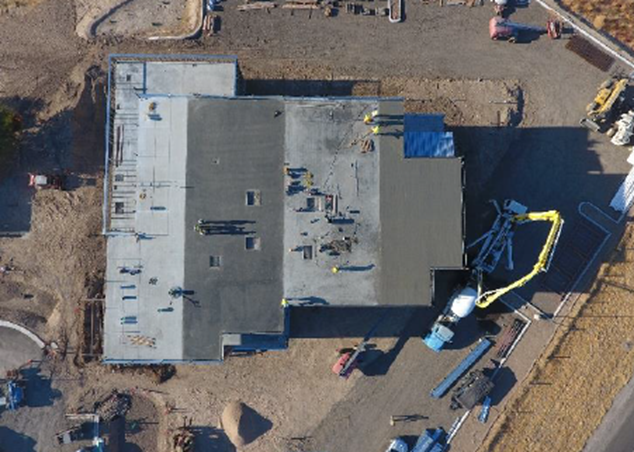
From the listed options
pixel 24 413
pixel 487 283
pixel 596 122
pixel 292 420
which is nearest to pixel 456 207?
pixel 487 283

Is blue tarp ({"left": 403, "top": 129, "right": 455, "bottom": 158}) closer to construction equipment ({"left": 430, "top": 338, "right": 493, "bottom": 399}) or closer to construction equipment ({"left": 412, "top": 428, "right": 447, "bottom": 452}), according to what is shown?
construction equipment ({"left": 430, "top": 338, "right": 493, "bottom": 399})

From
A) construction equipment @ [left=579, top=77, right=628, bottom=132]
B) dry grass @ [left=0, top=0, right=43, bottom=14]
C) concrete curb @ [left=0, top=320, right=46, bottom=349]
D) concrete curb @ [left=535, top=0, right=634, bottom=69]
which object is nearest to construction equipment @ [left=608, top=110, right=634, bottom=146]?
construction equipment @ [left=579, top=77, right=628, bottom=132]

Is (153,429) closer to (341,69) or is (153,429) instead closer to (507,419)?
(507,419)

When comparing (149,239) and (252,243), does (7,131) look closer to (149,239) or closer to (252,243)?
(149,239)

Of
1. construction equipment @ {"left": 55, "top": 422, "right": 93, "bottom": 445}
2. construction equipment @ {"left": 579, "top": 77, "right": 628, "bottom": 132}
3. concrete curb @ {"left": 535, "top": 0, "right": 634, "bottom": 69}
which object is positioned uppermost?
concrete curb @ {"left": 535, "top": 0, "right": 634, "bottom": 69}

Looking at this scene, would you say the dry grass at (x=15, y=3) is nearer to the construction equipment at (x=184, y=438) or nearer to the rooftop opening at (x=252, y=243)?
the rooftop opening at (x=252, y=243)

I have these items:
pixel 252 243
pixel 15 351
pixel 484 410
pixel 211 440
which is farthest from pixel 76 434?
pixel 484 410
